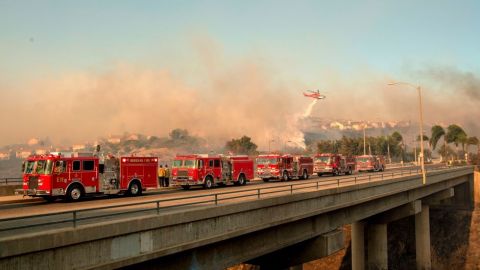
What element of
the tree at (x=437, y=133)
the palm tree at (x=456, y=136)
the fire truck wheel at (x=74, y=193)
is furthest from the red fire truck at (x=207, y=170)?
the tree at (x=437, y=133)

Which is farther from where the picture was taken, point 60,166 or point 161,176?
point 161,176

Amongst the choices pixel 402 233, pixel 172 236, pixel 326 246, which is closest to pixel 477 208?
pixel 402 233

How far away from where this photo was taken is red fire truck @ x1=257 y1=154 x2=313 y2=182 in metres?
47.2

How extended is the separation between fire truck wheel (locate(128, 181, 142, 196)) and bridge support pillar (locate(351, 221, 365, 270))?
18.0 metres

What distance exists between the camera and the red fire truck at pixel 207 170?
35250 millimetres

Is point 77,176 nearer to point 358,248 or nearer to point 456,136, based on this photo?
point 358,248

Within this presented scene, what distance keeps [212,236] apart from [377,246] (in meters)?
26.5

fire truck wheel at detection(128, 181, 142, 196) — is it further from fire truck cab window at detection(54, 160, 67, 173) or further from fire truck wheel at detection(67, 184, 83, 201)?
fire truck cab window at detection(54, 160, 67, 173)

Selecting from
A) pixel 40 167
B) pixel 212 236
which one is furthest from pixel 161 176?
pixel 212 236

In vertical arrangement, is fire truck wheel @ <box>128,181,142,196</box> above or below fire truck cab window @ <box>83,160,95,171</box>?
below

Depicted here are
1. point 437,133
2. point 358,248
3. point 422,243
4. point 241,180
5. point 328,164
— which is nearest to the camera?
point 358,248

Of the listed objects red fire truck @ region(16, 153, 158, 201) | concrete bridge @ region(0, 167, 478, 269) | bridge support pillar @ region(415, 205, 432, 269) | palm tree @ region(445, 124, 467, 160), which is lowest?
bridge support pillar @ region(415, 205, 432, 269)

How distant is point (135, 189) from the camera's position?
2852 cm

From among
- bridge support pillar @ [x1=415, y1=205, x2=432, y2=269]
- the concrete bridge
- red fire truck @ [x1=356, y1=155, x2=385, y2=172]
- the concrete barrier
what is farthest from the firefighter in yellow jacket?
red fire truck @ [x1=356, y1=155, x2=385, y2=172]
